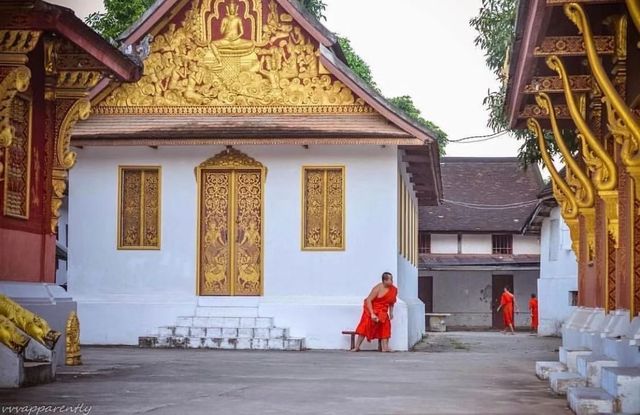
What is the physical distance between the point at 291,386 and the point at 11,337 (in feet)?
9.37

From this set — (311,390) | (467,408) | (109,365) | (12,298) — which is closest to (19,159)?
(12,298)

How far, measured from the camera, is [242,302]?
2320 cm

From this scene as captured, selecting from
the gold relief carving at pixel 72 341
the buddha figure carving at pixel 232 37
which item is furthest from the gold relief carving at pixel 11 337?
the buddha figure carving at pixel 232 37

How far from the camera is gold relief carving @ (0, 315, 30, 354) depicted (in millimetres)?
11609

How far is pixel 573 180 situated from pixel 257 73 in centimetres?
935

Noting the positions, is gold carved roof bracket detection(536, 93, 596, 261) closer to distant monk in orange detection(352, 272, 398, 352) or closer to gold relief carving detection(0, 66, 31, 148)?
gold relief carving detection(0, 66, 31, 148)

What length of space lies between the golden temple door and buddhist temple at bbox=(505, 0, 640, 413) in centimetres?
770

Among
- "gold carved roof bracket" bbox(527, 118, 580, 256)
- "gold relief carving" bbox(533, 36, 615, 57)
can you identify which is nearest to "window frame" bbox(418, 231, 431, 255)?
"gold carved roof bracket" bbox(527, 118, 580, 256)

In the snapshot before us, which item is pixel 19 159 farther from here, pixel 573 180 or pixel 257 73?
pixel 257 73

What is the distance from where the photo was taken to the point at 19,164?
46.5ft

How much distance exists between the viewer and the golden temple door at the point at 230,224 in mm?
23391

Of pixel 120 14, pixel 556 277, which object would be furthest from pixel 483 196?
pixel 120 14

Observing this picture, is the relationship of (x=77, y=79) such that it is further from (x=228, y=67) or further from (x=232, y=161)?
(x=228, y=67)

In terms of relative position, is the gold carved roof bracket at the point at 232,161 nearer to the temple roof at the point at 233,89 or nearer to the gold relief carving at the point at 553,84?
the temple roof at the point at 233,89
